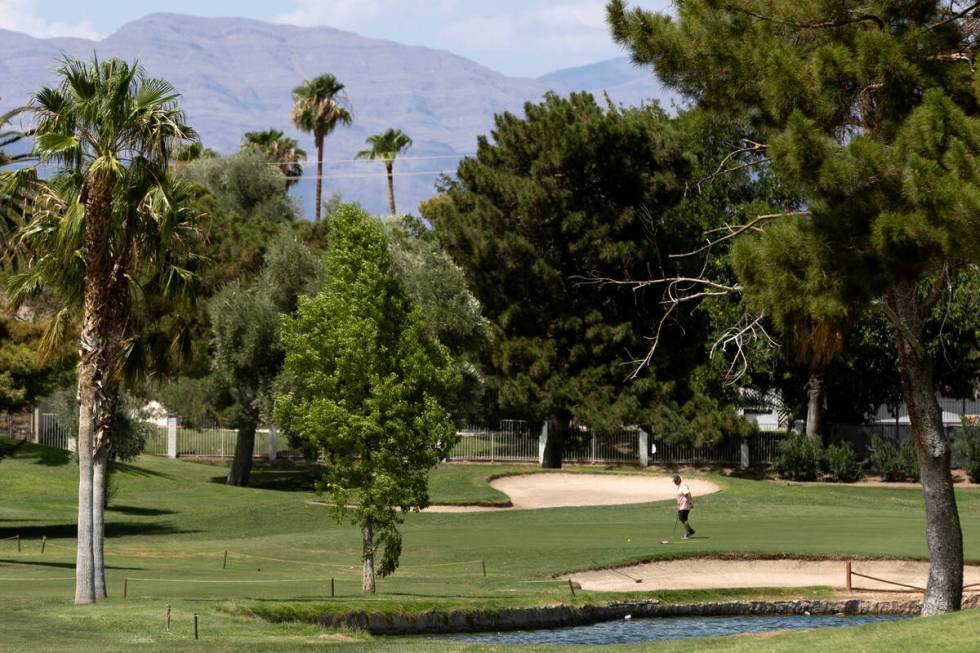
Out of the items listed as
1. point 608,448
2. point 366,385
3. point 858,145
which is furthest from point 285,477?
point 858,145

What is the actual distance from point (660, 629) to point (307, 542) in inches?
531

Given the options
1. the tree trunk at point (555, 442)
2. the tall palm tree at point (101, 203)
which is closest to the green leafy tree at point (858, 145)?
the tall palm tree at point (101, 203)

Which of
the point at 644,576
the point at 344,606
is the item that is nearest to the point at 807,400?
the point at 644,576

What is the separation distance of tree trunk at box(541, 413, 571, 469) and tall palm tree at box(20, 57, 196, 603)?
125 ft

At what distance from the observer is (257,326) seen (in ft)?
169

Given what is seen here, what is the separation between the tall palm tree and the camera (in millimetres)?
23312

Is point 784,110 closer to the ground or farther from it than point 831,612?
farther from it

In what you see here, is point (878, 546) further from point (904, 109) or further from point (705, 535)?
point (904, 109)

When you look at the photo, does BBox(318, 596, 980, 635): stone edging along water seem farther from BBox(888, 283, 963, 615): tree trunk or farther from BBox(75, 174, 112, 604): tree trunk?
BBox(888, 283, 963, 615): tree trunk

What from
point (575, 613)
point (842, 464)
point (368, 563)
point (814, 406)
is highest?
point (814, 406)

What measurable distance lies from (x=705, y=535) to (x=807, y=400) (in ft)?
87.1

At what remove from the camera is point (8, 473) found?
51031mm

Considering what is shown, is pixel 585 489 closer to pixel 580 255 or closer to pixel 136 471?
pixel 580 255

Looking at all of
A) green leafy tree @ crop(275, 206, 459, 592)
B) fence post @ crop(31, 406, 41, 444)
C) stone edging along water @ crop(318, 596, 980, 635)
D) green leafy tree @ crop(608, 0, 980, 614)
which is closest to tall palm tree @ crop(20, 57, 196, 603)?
green leafy tree @ crop(275, 206, 459, 592)
